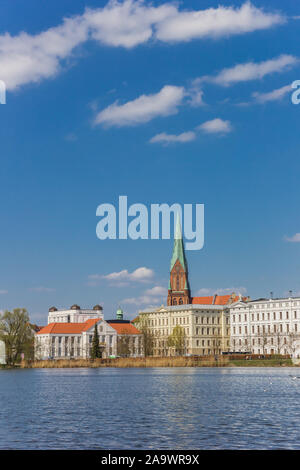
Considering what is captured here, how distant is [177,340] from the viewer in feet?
621

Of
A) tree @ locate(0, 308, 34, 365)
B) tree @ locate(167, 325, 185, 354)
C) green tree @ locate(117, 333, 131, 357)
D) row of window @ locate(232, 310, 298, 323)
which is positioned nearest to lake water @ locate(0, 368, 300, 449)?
tree @ locate(0, 308, 34, 365)

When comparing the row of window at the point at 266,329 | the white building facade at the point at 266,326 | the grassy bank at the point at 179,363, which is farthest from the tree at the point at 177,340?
the grassy bank at the point at 179,363

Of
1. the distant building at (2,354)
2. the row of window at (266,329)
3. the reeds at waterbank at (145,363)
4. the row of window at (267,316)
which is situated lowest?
the reeds at waterbank at (145,363)

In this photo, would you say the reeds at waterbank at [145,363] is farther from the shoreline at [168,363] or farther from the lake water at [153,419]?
the lake water at [153,419]

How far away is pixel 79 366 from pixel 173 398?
87872 mm

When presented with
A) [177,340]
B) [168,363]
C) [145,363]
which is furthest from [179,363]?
[177,340]

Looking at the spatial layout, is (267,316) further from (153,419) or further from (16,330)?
(153,419)

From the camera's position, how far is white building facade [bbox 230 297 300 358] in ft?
571

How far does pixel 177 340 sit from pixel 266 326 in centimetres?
2413

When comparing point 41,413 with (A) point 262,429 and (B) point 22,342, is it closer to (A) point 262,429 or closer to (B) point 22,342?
(A) point 262,429

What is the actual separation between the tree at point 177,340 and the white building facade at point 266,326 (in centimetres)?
1370

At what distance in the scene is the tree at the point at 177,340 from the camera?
188250 mm

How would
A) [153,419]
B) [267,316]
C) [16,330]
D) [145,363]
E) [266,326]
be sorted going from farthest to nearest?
[267,316] < [266,326] < [145,363] < [16,330] < [153,419]
